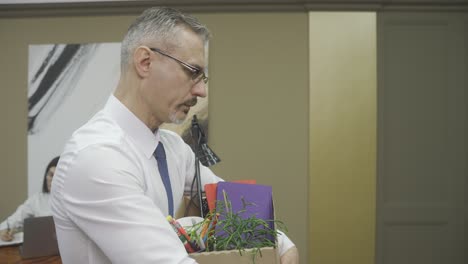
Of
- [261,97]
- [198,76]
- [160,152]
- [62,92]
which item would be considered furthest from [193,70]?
[62,92]

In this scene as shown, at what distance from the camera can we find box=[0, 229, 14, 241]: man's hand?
294 centimetres

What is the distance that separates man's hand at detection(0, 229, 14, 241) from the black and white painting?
18.4 inches

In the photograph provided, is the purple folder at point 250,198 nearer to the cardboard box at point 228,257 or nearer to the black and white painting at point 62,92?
the cardboard box at point 228,257

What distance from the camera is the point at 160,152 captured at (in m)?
1.24

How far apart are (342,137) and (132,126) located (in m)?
2.48

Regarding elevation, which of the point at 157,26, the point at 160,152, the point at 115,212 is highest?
the point at 157,26

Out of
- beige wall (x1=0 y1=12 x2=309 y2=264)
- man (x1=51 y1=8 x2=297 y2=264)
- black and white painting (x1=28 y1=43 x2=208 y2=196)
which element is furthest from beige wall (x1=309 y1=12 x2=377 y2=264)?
man (x1=51 y1=8 x2=297 y2=264)

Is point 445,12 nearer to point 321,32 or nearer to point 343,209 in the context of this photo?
point 321,32

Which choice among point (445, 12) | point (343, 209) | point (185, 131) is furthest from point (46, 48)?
point (445, 12)

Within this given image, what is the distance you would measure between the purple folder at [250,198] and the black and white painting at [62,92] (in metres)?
2.24

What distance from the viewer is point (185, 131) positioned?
333cm

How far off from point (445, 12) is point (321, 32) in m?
0.98

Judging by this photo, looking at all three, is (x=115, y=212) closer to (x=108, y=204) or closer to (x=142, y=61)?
(x=108, y=204)

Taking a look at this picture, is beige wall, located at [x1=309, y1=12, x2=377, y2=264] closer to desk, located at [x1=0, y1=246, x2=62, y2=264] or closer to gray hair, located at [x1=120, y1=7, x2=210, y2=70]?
desk, located at [x1=0, y1=246, x2=62, y2=264]
